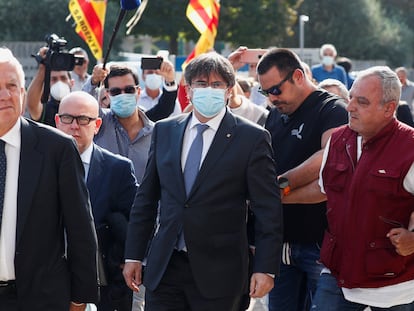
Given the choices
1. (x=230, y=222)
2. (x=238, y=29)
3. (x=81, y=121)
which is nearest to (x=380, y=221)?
(x=230, y=222)

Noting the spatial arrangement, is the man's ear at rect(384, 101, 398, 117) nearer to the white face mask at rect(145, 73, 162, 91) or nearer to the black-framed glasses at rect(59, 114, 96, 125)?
the black-framed glasses at rect(59, 114, 96, 125)

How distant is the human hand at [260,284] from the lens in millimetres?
5375

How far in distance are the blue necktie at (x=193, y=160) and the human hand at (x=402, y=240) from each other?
42.8 inches

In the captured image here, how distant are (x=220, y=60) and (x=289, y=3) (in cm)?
3758

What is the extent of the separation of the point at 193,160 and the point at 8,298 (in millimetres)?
1436

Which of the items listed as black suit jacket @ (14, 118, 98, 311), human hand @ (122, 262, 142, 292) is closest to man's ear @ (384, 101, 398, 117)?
human hand @ (122, 262, 142, 292)

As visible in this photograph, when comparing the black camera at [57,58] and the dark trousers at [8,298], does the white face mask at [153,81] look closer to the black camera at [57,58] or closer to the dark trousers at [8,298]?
the black camera at [57,58]

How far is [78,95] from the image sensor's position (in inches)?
260

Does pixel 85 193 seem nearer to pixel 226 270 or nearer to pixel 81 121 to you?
pixel 226 270

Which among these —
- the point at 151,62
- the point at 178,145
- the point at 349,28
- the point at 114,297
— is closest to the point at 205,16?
the point at 151,62

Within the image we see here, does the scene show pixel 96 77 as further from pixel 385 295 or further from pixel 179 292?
pixel 385 295

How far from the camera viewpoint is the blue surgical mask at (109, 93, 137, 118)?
7.57m

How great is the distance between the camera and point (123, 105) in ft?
24.9

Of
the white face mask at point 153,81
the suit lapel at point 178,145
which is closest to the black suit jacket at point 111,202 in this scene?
the suit lapel at point 178,145
